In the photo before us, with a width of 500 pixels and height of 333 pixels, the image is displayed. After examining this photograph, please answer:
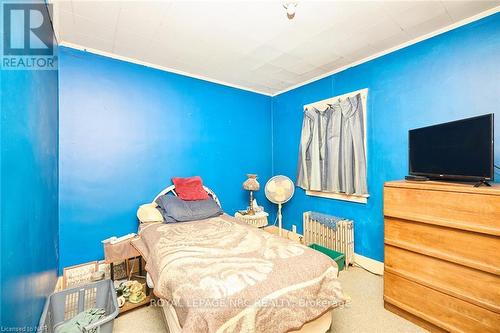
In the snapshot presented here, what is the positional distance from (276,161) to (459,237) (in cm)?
285

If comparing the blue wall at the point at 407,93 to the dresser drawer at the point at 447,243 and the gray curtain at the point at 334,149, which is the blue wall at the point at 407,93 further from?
the dresser drawer at the point at 447,243

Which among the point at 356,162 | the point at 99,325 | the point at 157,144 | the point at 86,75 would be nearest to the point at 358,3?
the point at 356,162

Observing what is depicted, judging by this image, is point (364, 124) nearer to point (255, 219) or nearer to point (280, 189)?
point (280, 189)

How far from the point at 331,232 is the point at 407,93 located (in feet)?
6.41

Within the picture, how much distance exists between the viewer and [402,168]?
2.51 m

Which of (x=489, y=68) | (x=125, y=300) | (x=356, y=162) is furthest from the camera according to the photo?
(x=356, y=162)

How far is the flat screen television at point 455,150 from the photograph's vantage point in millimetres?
1613

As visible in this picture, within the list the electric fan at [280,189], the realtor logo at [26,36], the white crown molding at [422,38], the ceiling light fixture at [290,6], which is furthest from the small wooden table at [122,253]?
the white crown molding at [422,38]

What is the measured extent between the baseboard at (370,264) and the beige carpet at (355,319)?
405 millimetres

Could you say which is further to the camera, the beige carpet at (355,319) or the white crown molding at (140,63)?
the white crown molding at (140,63)

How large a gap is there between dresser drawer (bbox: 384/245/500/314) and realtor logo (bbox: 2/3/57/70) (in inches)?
117

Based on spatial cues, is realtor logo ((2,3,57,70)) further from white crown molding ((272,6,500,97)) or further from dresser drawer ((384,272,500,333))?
white crown molding ((272,6,500,97))

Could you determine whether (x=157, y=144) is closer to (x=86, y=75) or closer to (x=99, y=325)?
(x=86, y=75)

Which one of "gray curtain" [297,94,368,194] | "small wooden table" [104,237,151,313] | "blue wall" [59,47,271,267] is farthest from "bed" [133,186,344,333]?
"gray curtain" [297,94,368,194]
